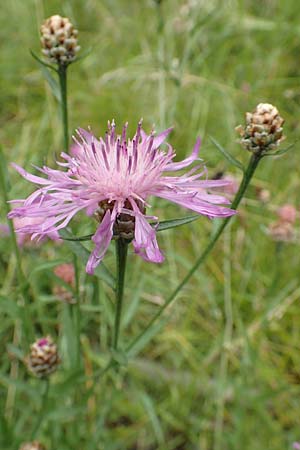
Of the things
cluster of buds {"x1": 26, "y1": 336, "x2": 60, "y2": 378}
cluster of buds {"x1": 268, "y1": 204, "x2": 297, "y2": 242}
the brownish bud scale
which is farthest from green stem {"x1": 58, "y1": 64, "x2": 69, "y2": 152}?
cluster of buds {"x1": 268, "y1": 204, "x2": 297, "y2": 242}

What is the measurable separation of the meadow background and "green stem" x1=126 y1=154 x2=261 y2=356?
0.12 metres

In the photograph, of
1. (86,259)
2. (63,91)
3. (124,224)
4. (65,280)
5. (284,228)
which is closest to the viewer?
(124,224)

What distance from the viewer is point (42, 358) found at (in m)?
1.14

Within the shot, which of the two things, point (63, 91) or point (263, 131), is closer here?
point (263, 131)

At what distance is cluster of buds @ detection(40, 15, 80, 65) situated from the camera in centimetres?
104

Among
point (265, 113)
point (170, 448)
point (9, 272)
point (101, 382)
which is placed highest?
point (265, 113)

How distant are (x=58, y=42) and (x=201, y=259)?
18.8 inches

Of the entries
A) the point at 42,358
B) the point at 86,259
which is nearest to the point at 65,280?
the point at 42,358

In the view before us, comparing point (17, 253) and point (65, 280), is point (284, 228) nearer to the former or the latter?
point (65, 280)

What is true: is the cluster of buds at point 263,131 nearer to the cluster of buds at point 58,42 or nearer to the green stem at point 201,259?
the green stem at point 201,259

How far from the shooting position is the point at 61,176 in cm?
86

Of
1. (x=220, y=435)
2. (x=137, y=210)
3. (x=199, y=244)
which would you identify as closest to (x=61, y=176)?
(x=137, y=210)

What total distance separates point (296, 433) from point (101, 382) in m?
0.54

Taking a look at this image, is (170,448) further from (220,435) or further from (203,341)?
(203,341)
